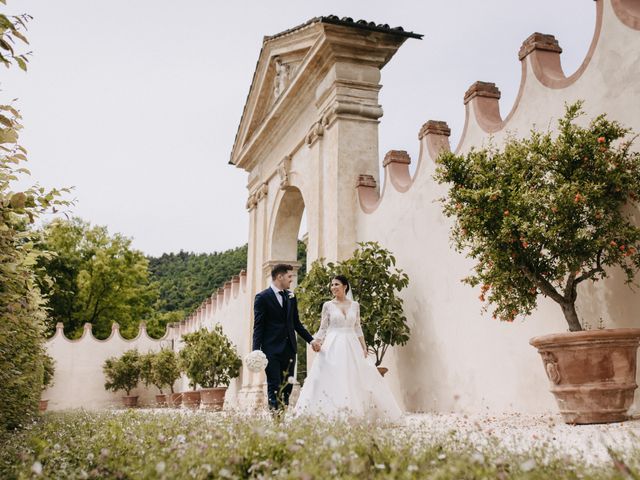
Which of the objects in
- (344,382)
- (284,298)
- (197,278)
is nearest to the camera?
(344,382)

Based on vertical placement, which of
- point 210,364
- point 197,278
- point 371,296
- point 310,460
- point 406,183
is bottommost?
point 310,460

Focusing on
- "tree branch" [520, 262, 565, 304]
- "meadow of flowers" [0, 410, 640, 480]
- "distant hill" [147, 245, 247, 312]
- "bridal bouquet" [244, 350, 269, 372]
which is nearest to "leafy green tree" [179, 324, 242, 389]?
"bridal bouquet" [244, 350, 269, 372]

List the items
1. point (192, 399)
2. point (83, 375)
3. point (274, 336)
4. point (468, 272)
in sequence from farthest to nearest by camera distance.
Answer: point (83, 375)
point (192, 399)
point (468, 272)
point (274, 336)

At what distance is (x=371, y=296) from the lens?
9.46m

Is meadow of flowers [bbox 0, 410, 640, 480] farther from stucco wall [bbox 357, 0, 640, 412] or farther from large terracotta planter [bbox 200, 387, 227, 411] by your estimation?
large terracotta planter [bbox 200, 387, 227, 411]

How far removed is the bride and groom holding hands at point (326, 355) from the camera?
6398mm

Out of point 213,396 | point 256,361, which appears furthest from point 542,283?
point 213,396

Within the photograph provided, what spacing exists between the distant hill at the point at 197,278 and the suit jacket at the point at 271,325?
104 feet

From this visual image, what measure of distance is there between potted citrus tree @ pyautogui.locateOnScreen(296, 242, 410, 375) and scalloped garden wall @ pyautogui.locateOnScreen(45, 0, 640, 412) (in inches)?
15.7

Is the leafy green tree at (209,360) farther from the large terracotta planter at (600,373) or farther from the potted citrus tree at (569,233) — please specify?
A: the large terracotta planter at (600,373)

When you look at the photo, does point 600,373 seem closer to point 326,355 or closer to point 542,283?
point 542,283

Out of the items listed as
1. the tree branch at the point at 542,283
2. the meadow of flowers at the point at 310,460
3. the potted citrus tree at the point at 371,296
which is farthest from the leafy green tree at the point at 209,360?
the meadow of flowers at the point at 310,460

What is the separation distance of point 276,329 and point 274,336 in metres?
0.08

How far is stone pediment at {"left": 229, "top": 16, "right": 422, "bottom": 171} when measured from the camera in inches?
471
